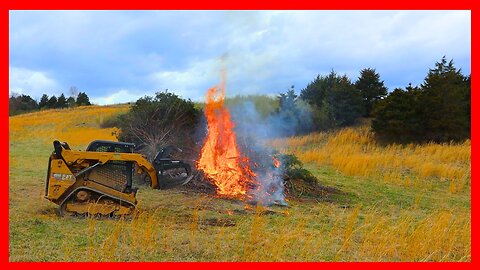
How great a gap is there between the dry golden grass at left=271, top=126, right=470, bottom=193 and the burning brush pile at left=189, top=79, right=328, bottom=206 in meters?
4.44

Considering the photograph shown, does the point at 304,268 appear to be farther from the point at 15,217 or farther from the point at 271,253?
→ the point at 15,217

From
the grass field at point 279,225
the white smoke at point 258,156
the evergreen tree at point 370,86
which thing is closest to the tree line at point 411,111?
the evergreen tree at point 370,86

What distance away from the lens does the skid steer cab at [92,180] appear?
25.7 ft

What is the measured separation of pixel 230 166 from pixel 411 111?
15033 millimetres

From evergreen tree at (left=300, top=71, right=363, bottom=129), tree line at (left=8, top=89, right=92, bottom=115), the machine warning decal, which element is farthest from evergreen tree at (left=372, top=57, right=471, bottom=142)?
tree line at (left=8, top=89, right=92, bottom=115)

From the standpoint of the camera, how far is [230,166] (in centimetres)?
1153

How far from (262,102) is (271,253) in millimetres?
11585

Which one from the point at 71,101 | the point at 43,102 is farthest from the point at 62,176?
the point at 43,102

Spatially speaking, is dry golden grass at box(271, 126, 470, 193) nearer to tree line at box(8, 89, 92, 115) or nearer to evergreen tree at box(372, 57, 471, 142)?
evergreen tree at box(372, 57, 471, 142)

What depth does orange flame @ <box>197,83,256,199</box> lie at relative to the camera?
1137cm

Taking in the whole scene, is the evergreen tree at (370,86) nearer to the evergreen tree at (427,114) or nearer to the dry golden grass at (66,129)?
the evergreen tree at (427,114)

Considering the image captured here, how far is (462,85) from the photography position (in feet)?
86.0

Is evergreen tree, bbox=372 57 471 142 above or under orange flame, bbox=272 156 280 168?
above

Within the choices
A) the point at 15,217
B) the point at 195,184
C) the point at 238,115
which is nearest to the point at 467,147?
the point at 238,115
